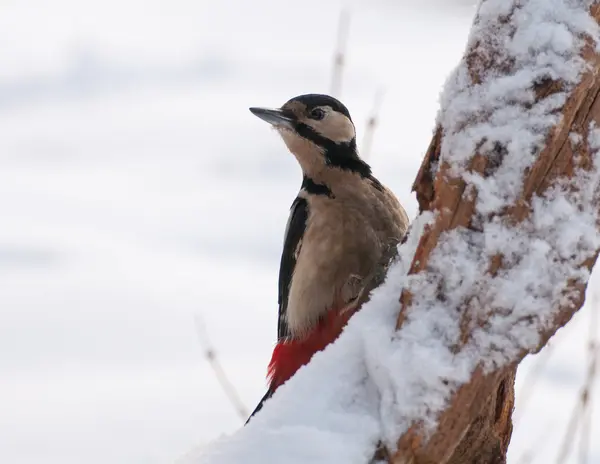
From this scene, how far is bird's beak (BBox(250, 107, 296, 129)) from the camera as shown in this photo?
4.34m

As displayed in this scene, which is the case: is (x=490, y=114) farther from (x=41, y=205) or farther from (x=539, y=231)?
(x=41, y=205)

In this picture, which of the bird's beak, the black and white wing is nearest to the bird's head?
the bird's beak

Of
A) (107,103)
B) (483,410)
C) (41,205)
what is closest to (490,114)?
(483,410)

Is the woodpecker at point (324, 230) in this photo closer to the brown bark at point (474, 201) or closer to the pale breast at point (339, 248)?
the pale breast at point (339, 248)

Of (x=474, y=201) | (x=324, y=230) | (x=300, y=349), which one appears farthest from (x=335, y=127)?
(x=474, y=201)

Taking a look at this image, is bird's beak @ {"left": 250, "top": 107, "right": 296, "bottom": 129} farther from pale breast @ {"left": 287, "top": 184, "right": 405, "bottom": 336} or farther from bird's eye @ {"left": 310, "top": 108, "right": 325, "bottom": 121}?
pale breast @ {"left": 287, "top": 184, "right": 405, "bottom": 336}

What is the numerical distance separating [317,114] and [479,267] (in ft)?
6.91

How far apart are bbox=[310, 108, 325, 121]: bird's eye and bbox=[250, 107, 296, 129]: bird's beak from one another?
2.8 inches

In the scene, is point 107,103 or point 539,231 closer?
point 539,231

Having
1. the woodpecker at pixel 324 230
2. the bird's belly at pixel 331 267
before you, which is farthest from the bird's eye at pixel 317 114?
the bird's belly at pixel 331 267

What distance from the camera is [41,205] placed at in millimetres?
10141

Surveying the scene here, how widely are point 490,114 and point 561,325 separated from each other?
45 cm

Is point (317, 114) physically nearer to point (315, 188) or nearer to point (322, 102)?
point (322, 102)

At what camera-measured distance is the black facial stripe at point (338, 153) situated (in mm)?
4254
